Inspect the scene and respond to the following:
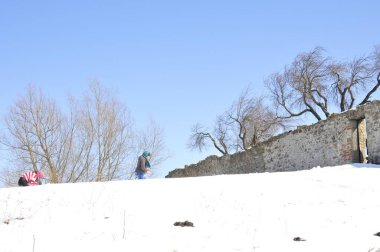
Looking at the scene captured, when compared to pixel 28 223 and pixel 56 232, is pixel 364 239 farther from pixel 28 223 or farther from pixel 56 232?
pixel 28 223

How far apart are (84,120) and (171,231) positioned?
19.5 metres

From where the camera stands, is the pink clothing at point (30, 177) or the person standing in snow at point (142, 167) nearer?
the pink clothing at point (30, 177)

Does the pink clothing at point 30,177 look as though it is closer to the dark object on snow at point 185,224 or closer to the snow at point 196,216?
the snow at point 196,216

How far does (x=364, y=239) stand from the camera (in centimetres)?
606

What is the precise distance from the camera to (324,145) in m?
15.3

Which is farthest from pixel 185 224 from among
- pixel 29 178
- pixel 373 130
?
pixel 373 130

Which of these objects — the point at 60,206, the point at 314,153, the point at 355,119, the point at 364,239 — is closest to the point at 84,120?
the point at 314,153

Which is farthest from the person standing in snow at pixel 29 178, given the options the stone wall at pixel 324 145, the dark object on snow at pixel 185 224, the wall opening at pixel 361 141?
the wall opening at pixel 361 141

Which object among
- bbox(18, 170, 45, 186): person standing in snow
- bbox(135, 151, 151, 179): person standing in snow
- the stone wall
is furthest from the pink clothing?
the stone wall

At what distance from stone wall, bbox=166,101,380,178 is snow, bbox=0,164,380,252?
3635mm

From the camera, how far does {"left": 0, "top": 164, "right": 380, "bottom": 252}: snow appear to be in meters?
5.91

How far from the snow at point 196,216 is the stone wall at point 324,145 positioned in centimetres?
364

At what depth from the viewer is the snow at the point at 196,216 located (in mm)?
5906

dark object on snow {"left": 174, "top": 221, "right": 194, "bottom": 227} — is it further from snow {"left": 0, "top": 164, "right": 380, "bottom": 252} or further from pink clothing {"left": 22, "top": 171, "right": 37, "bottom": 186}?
pink clothing {"left": 22, "top": 171, "right": 37, "bottom": 186}
